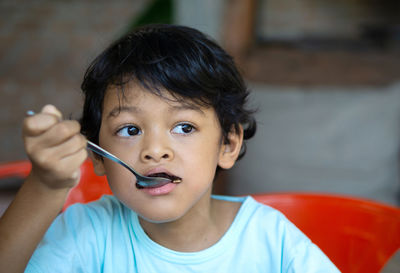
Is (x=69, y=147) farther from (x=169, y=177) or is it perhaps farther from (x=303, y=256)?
(x=303, y=256)

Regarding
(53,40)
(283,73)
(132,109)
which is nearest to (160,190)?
(132,109)

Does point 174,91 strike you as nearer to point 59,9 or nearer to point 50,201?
point 50,201

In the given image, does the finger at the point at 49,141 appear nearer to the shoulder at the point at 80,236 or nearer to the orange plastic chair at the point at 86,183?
the shoulder at the point at 80,236

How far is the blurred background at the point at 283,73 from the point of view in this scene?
190 centimetres

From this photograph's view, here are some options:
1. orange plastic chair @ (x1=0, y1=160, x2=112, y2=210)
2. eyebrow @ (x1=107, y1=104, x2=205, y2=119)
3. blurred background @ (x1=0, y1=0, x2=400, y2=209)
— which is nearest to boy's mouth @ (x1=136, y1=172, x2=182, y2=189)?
eyebrow @ (x1=107, y1=104, x2=205, y2=119)

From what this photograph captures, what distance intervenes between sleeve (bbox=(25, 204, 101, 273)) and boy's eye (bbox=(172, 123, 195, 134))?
10.9 inches

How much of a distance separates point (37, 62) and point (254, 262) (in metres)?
2.57

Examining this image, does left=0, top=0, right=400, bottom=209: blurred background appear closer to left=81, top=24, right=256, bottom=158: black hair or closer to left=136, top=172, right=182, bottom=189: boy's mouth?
left=81, top=24, right=256, bottom=158: black hair

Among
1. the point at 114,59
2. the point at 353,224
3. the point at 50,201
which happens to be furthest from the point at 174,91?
the point at 353,224

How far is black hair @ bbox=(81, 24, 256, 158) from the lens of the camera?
0.83 metres

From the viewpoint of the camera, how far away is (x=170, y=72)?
0.83 m

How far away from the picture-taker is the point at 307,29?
2.98 m

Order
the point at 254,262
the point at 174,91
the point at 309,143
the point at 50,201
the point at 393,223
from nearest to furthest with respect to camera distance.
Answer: the point at 50,201 → the point at 174,91 → the point at 254,262 → the point at 393,223 → the point at 309,143

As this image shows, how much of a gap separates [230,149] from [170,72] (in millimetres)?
242
